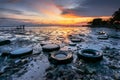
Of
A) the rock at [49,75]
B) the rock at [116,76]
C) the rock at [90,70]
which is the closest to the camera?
the rock at [116,76]

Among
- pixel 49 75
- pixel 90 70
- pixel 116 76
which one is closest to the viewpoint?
pixel 116 76

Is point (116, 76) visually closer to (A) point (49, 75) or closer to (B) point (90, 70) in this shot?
(B) point (90, 70)

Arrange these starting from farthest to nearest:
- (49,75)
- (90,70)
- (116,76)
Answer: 1. (90,70)
2. (49,75)
3. (116,76)

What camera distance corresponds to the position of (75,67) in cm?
568

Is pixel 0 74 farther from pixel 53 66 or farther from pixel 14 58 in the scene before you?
pixel 53 66

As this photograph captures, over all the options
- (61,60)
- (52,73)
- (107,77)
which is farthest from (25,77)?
(107,77)

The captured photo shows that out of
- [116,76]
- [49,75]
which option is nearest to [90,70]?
[116,76]

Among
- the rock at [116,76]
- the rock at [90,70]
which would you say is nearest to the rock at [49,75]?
the rock at [90,70]

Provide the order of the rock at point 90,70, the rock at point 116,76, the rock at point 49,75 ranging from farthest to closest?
the rock at point 90,70
the rock at point 49,75
the rock at point 116,76

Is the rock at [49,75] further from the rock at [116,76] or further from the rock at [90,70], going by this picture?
the rock at [116,76]

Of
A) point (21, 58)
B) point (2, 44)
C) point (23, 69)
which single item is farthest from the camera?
point (2, 44)

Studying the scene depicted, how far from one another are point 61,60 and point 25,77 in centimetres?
196

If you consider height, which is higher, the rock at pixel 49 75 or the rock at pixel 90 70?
the rock at pixel 90 70

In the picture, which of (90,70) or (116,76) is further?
(90,70)
